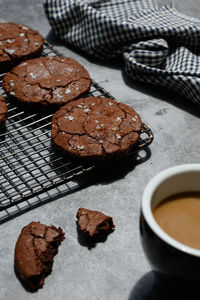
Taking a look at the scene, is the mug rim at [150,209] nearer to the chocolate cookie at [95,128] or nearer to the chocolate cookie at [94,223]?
the chocolate cookie at [94,223]

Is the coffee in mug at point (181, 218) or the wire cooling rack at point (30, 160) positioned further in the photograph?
the wire cooling rack at point (30, 160)

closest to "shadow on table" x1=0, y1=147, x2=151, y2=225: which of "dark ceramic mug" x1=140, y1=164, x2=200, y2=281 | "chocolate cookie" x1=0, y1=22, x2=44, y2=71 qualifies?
"dark ceramic mug" x1=140, y1=164, x2=200, y2=281

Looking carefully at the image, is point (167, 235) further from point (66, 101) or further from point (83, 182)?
point (66, 101)

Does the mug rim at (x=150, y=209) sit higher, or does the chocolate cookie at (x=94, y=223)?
the mug rim at (x=150, y=209)

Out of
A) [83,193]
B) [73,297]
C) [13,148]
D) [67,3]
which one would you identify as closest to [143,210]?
[73,297]

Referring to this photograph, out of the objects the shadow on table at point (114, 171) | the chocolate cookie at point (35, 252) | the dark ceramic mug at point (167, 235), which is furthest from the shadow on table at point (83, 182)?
the dark ceramic mug at point (167, 235)

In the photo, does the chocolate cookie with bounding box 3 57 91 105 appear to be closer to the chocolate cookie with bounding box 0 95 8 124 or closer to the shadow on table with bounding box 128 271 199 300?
the chocolate cookie with bounding box 0 95 8 124

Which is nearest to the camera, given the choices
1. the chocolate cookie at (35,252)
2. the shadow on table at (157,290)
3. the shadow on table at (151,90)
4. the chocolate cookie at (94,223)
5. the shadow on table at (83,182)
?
the shadow on table at (157,290)
